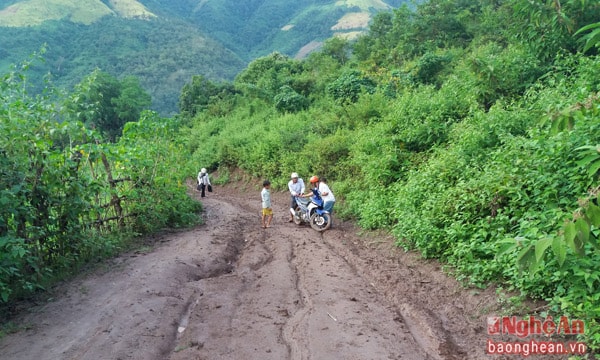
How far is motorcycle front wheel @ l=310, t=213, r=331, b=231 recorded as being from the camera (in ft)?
36.0

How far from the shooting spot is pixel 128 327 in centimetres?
509

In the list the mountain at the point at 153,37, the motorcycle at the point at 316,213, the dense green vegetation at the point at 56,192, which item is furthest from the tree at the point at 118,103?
the motorcycle at the point at 316,213

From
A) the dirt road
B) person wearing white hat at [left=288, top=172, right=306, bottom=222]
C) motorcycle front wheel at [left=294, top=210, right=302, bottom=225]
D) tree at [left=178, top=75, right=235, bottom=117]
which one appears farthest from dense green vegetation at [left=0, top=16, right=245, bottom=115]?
the dirt road

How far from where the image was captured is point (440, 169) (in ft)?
28.2

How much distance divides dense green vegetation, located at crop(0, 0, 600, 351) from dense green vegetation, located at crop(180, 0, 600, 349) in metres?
0.03

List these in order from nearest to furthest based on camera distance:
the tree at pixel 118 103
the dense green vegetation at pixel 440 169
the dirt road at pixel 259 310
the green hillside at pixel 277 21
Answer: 1. the dirt road at pixel 259 310
2. the dense green vegetation at pixel 440 169
3. the tree at pixel 118 103
4. the green hillside at pixel 277 21

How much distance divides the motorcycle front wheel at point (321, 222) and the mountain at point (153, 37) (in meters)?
48.4

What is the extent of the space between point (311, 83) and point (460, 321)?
24.5m

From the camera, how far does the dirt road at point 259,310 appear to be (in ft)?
15.1

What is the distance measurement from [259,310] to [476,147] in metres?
5.51

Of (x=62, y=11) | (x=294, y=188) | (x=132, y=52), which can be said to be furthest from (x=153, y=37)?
(x=294, y=188)

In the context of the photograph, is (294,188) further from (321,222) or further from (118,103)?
(118,103)

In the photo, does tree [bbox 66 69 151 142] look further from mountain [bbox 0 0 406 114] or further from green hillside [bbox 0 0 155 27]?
green hillside [bbox 0 0 155 27]

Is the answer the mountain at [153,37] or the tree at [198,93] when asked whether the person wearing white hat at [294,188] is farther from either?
the mountain at [153,37]
